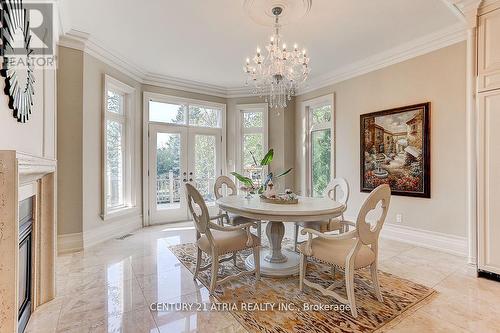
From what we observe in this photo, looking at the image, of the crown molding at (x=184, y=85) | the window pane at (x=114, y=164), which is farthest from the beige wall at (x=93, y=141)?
the crown molding at (x=184, y=85)

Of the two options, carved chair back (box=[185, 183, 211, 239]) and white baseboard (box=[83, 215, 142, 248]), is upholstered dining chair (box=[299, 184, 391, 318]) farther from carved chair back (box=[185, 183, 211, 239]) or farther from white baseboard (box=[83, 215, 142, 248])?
white baseboard (box=[83, 215, 142, 248])

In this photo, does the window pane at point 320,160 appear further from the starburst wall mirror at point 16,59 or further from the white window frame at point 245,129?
the starburst wall mirror at point 16,59

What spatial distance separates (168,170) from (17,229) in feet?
13.1

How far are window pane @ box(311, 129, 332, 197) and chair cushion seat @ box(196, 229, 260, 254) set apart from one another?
3.04m

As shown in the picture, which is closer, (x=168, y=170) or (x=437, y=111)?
(x=437, y=111)

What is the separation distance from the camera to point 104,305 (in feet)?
6.91

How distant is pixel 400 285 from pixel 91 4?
4.26 metres

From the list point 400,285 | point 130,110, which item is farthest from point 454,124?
point 130,110

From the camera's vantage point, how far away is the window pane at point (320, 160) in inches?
199

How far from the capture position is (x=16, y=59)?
4.71 ft

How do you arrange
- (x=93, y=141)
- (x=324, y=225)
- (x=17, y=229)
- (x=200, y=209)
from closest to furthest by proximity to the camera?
(x=17, y=229), (x=200, y=209), (x=324, y=225), (x=93, y=141)

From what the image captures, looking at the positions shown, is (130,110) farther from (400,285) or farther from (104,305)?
(400,285)

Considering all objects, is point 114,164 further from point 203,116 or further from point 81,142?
point 203,116

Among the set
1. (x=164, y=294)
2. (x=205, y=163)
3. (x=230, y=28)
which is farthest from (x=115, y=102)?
(x=164, y=294)
